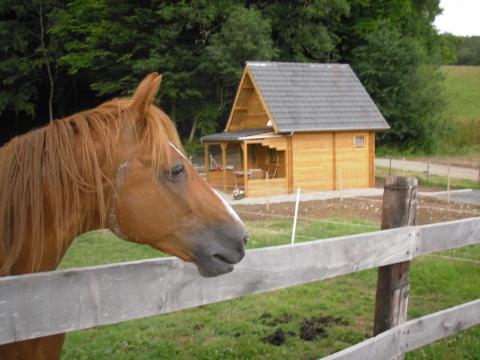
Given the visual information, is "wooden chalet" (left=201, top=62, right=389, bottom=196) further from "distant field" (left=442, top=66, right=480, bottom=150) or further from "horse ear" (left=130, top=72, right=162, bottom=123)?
"distant field" (left=442, top=66, right=480, bottom=150)

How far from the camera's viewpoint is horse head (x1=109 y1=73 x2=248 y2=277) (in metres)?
1.89

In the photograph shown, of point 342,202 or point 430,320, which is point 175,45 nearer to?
point 342,202

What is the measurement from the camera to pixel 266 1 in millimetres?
32281

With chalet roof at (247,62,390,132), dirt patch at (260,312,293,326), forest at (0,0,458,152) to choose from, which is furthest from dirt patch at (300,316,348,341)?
forest at (0,0,458,152)

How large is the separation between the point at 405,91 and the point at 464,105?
15.1 metres

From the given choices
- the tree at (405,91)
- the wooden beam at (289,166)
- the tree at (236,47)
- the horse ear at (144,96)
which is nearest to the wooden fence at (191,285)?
the horse ear at (144,96)

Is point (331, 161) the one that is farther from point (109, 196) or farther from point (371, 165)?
point (109, 196)

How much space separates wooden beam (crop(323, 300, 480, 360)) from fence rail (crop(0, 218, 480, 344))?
A: 0.42m

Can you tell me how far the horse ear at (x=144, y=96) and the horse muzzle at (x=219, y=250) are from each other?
0.54 metres

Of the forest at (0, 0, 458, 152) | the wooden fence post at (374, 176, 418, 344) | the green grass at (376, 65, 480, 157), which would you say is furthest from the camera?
the green grass at (376, 65, 480, 157)

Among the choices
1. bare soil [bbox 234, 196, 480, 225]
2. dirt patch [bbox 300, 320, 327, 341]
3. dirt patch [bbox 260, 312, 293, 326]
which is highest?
dirt patch [bbox 300, 320, 327, 341]

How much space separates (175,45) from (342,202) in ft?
60.2

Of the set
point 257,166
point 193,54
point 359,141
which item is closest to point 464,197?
point 359,141

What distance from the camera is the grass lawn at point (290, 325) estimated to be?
3998 millimetres
